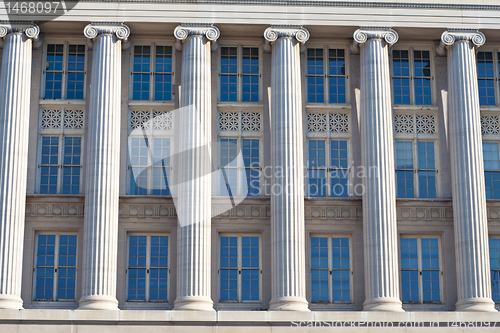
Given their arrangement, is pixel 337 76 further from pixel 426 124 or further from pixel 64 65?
pixel 64 65

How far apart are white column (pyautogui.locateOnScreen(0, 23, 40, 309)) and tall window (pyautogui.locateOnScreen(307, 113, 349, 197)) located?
1141 cm

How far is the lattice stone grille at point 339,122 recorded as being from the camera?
3762 centimetres

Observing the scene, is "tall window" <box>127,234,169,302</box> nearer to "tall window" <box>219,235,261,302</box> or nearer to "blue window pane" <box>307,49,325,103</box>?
"tall window" <box>219,235,261,302</box>

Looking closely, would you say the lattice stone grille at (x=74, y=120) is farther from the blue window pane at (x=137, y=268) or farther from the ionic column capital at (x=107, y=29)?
the blue window pane at (x=137, y=268)

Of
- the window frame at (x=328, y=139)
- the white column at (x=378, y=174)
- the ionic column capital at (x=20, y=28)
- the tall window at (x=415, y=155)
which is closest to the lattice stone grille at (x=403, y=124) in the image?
the tall window at (x=415, y=155)

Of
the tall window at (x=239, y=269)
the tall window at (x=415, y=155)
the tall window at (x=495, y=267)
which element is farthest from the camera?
the tall window at (x=415, y=155)

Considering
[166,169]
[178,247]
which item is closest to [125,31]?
[166,169]

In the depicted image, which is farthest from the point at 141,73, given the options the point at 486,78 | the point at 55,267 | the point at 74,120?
the point at 486,78

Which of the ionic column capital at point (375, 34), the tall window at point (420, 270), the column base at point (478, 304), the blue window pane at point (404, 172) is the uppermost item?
the ionic column capital at point (375, 34)

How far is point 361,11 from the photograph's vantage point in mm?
37344

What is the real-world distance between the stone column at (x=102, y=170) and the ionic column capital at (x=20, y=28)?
2.13 metres

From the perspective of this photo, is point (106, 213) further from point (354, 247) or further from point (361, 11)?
point (361, 11)

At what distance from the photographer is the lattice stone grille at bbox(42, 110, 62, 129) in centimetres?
3728

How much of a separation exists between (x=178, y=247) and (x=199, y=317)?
3.00 m
